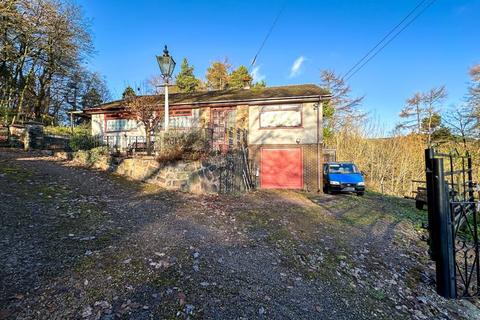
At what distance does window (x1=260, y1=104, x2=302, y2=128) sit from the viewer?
43.5 feet

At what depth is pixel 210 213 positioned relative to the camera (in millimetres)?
6227

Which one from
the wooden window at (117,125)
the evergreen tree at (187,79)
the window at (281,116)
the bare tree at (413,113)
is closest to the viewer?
the window at (281,116)

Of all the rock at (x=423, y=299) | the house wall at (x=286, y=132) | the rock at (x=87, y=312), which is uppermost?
the house wall at (x=286, y=132)

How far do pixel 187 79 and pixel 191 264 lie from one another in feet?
96.0

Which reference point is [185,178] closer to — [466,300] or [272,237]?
[272,237]

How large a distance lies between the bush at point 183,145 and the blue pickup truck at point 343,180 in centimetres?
728

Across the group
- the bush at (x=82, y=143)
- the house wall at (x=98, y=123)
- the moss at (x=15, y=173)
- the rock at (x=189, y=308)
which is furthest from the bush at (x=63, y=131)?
the rock at (x=189, y=308)

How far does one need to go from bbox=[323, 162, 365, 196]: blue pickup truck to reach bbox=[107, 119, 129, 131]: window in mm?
12520

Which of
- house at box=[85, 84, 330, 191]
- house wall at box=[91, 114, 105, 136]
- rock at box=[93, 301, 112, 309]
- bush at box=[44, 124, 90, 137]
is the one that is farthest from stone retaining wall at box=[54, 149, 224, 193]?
bush at box=[44, 124, 90, 137]

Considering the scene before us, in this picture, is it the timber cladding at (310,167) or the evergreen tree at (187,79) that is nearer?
the timber cladding at (310,167)

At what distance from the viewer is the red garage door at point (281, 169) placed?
13336 mm

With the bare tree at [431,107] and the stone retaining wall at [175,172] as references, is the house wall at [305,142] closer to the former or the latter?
the stone retaining wall at [175,172]

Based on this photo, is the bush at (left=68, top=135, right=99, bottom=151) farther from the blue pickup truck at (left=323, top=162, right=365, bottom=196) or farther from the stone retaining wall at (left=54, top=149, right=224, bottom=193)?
the blue pickup truck at (left=323, top=162, right=365, bottom=196)

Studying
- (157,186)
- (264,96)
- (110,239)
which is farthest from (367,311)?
(264,96)
